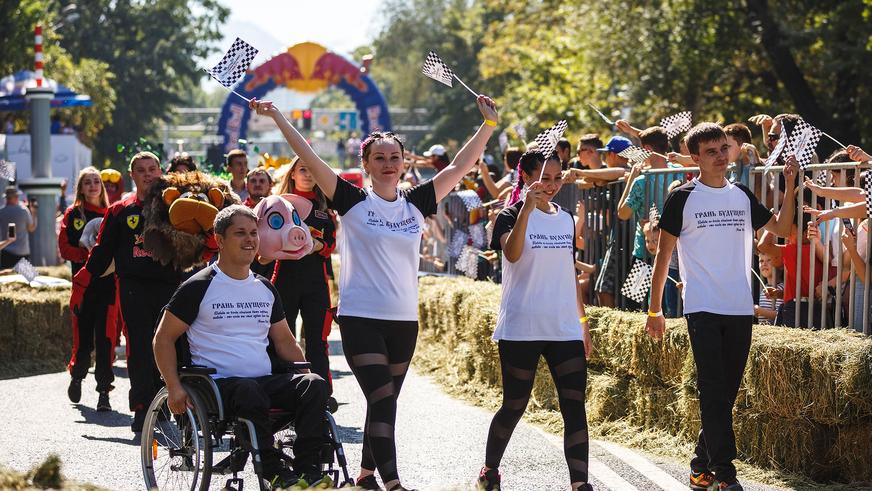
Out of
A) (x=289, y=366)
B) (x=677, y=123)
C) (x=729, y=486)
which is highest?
(x=677, y=123)

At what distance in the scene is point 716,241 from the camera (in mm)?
7242

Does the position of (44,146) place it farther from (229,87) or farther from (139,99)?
(139,99)

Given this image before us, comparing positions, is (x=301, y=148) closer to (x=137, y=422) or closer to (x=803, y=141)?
(x=803, y=141)

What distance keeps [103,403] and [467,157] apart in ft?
16.4

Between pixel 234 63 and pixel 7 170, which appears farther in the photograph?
pixel 7 170

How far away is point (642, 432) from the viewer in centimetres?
930

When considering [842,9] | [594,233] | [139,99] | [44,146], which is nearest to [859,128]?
[842,9]

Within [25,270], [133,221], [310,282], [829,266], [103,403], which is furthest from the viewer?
[25,270]

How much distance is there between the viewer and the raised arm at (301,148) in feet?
22.2

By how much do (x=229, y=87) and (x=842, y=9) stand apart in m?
Answer: 20.0

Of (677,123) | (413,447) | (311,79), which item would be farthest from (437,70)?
(311,79)

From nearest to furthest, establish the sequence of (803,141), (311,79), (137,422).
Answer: (803,141)
(137,422)
(311,79)

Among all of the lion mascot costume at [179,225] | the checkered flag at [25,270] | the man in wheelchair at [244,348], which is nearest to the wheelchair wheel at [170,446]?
the man in wheelchair at [244,348]

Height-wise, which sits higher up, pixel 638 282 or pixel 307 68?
pixel 307 68
